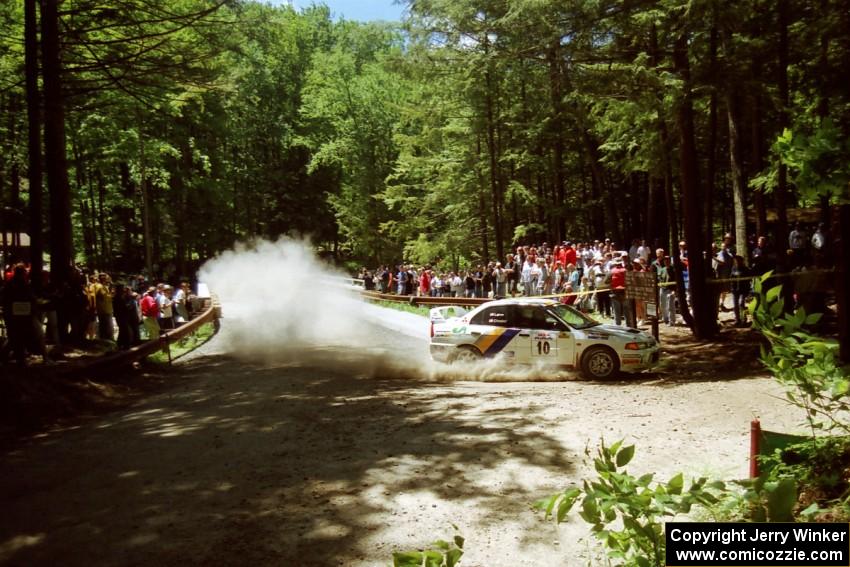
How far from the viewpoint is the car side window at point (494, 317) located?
14367mm

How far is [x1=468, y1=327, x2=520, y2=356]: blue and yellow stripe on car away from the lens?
14164 mm

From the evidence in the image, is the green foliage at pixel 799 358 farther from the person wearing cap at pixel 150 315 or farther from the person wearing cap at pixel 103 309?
the person wearing cap at pixel 150 315

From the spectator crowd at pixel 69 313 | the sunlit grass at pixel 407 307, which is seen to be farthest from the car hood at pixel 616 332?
the sunlit grass at pixel 407 307

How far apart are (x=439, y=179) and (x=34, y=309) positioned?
1144 inches

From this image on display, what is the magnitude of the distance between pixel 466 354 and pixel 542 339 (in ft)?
5.94

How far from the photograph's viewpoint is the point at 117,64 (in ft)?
46.4

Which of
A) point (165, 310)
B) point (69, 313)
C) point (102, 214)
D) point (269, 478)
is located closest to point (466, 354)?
point (269, 478)

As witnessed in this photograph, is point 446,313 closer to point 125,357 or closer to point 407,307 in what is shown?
point 125,357

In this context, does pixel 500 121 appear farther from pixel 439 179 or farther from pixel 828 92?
pixel 828 92

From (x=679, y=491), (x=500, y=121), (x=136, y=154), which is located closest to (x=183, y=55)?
(x=679, y=491)

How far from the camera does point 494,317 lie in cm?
1448

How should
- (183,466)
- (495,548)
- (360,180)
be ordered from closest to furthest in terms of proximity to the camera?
(495,548) < (183,466) < (360,180)

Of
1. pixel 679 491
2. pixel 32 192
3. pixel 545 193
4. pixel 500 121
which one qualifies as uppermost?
pixel 500 121

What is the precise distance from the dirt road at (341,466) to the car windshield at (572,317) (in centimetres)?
153
